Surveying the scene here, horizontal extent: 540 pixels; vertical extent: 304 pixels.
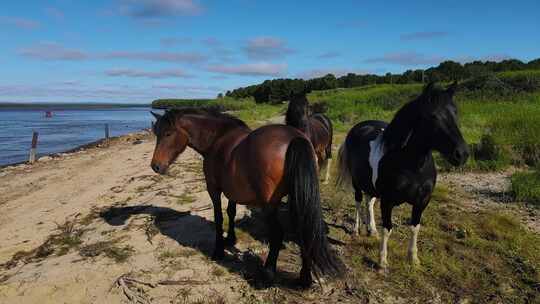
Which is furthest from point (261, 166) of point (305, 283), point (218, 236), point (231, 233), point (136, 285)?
point (136, 285)

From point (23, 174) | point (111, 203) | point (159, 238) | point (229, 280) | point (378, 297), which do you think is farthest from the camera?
point (23, 174)

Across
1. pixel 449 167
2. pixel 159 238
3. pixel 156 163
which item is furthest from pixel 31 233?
pixel 449 167

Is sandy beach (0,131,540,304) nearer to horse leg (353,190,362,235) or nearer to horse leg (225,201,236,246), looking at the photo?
horse leg (225,201,236,246)

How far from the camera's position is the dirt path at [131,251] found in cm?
355

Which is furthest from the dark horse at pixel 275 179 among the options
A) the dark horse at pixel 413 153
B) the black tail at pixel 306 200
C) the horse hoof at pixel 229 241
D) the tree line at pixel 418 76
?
the tree line at pixel 418 76

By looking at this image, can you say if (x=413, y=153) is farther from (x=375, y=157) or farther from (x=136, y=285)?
(x=136, y=285)

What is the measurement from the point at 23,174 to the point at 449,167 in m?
13.5

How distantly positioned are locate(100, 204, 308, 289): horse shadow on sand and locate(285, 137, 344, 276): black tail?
406 millimetres

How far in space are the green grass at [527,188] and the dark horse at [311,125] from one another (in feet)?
11.5

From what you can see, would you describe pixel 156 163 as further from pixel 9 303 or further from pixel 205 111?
pixel 9 303

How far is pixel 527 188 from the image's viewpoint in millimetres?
6242

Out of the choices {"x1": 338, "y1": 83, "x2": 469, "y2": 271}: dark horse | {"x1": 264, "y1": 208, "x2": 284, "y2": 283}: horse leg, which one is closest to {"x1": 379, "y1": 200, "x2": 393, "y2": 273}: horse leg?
{"x1": 338, "y1": 83, "x2": 469, "y2": 271}: dark horse

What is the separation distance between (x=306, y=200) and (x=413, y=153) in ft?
4.04

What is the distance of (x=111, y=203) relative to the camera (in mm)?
7066
